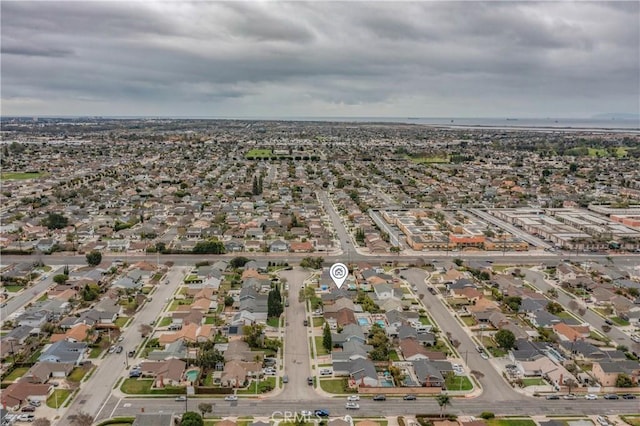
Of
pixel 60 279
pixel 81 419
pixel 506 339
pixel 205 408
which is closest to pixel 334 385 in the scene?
pixel 205 408

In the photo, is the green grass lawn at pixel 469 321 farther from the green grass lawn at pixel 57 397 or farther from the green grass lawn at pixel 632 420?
the green grass lawn at pixel 57 397

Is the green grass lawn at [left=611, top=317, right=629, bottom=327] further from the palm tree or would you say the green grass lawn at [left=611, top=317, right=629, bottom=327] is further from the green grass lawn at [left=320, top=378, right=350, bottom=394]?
the green grass lawn at [left=320, top=378, right=350, bottom=394]

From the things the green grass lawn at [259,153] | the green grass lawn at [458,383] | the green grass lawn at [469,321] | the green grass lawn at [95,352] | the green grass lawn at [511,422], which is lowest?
the green grass lawn at [511,422]

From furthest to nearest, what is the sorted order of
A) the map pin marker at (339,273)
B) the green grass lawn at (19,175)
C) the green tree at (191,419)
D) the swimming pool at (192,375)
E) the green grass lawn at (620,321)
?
the green grass lawn at (19,175) → the map pin marker at (339,273) → the green grass lawn at (620,321) → the swimming pool at (192,375) → the green tree at (191,419)

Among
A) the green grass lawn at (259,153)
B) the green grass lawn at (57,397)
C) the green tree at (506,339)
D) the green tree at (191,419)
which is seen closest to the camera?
the green tree at (191,419)

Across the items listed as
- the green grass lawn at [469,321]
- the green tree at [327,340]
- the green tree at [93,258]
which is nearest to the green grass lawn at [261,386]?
the green tree at [327,340]

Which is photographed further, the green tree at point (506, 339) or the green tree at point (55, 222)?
the green tree at point (55, 222)

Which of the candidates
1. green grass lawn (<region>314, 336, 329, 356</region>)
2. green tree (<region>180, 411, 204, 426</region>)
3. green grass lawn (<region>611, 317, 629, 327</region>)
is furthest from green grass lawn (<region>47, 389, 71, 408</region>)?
green grass lawn (<region>611, 317, 629, 327</region>)

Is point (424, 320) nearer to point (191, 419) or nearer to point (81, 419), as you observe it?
point (191, 419)
